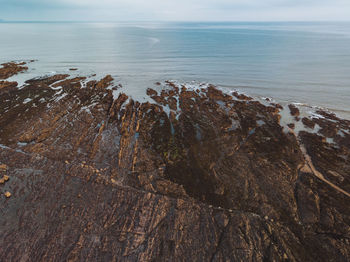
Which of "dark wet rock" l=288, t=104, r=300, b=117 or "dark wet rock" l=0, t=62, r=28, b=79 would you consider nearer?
"dark wet rock" l=288, t=104, r=300, b=117

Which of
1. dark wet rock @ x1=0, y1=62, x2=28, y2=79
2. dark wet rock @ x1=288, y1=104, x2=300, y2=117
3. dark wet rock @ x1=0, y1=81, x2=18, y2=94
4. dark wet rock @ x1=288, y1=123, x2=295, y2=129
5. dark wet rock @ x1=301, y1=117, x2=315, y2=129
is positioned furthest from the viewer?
dark wet rock @ x1=0, y1=62, x2=28, y2=79

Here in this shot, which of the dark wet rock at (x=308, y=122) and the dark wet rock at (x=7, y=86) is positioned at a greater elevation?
the dark wet rock at (x=308, y=122)

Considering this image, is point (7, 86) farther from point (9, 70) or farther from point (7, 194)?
point (7, 194)

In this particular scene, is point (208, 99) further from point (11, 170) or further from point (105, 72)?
point (105, 72)

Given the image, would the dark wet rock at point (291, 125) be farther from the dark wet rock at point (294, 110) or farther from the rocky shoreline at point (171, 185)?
the dark wet rock at point (294, 110)

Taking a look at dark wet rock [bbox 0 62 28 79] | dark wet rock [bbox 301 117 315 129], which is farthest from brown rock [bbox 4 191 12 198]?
dark wet rock [bbox 0 62 28 79]

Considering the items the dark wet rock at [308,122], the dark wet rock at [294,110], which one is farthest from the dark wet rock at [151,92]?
the dark wet rock at [308,122]

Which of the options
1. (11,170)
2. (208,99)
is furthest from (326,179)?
(11,170)

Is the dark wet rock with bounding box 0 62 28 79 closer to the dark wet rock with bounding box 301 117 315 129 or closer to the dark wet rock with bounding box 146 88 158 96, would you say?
the dark wet rock with bounding box 146 88 158 96
